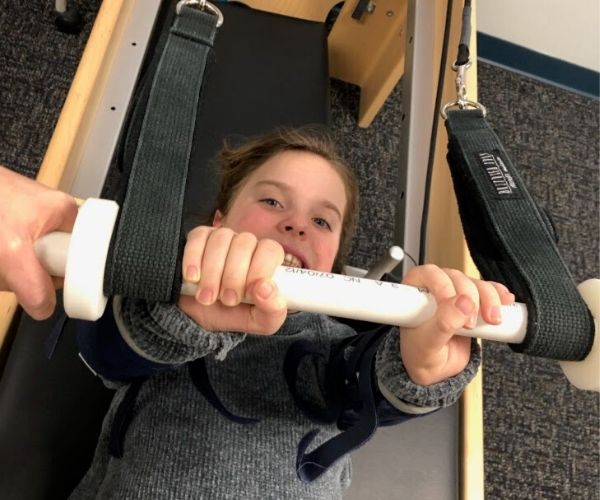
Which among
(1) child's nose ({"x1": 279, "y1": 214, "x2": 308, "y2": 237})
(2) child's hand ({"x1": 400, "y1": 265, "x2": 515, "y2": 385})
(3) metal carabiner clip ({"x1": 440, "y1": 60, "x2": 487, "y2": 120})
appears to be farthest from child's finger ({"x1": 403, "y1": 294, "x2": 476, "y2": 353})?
(1) child's nose ({"x1": 279, "y1": 214, "x2": 308, "y2": 237})

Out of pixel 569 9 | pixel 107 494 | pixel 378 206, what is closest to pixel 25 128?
pixel 378 206

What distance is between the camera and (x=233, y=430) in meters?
0.71

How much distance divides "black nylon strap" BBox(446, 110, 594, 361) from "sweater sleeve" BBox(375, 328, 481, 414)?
101 millimetres

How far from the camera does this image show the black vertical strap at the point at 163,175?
1.32 feet

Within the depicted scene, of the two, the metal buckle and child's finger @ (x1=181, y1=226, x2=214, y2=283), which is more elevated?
the metal buckle

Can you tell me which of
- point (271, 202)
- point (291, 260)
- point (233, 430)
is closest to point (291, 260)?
point (291, 260)

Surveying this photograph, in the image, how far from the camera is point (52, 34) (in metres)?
1.57

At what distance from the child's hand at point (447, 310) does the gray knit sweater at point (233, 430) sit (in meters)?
0.06

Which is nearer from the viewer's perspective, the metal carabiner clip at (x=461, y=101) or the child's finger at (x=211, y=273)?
the child's finger at (x=211, y=273)

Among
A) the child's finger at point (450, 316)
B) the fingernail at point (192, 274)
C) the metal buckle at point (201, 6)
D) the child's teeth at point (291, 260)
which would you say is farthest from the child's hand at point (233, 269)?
the child's teeth at point (291, 260)

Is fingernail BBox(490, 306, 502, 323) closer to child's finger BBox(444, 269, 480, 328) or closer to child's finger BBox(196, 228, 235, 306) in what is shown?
child's finger BBox(444, 269, 480, 328)

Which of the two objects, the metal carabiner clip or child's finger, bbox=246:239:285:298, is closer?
child's finger, bbox=246:239:285:298

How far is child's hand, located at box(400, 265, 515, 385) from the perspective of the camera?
45 centimetres

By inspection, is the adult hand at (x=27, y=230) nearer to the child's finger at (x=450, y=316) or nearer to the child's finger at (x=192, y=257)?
the child's finger at (x=192, y=257)
